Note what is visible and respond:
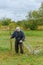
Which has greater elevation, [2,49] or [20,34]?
[20,34]

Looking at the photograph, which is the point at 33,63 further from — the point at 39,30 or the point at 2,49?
the point at 39,30

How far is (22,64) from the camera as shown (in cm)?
1138

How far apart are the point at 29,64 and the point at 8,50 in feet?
16.8

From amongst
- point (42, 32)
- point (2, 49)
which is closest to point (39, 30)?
point (42, 32)

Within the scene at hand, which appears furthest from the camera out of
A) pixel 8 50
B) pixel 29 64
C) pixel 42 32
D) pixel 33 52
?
pixel 42 32

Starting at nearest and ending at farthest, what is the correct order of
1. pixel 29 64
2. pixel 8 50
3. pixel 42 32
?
pixel 29 64
pixel 8 50
pixel 42 32

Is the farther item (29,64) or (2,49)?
(2,49)

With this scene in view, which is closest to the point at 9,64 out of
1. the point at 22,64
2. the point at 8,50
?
the point at 22,64

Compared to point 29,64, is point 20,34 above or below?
above

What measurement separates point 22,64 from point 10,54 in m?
3.54

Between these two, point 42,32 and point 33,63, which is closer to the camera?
point 33,63

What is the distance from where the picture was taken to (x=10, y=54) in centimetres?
1485

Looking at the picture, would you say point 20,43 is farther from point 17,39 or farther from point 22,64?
point 22,64

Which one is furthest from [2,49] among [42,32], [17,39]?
[42,32]
